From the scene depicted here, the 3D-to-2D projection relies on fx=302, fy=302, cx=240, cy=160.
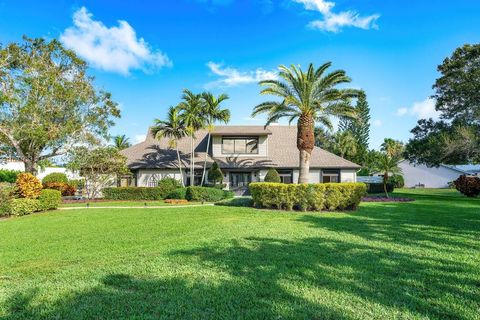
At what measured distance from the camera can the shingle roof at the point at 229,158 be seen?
3025 centimetres

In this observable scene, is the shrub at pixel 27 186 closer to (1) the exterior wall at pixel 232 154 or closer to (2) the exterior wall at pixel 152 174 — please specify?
(2) the exterior wall at pixel 152 174

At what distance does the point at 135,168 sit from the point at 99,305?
26.4 m

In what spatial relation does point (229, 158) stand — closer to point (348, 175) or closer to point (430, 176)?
point (348, 175)

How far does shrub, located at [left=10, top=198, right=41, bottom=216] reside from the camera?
603 inches

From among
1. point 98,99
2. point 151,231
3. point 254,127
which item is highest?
point 98,99

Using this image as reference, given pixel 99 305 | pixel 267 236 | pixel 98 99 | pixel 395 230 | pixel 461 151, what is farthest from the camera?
pixel 98 99

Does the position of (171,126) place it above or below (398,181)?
above

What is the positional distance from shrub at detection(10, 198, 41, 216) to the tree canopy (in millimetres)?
10424

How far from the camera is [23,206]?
51.9 feet

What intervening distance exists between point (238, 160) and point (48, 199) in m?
17.8

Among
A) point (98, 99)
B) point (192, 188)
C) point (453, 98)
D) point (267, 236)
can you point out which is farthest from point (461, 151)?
point (98, 99)

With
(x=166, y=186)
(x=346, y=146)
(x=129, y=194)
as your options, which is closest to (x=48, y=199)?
(x=129, y=194)

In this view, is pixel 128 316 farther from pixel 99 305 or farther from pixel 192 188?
pixel 192 188

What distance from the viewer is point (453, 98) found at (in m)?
29.2
